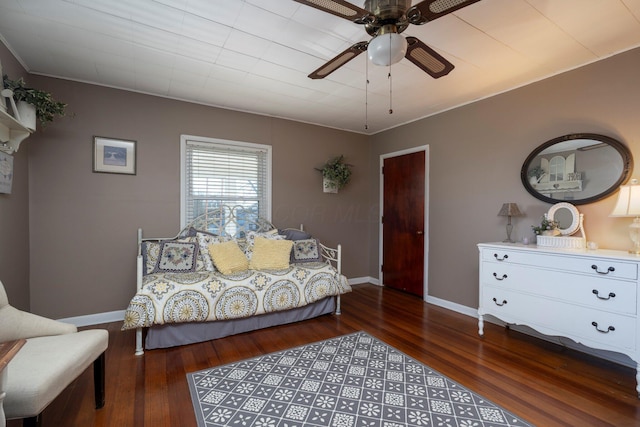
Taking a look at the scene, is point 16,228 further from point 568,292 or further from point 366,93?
point 568,292

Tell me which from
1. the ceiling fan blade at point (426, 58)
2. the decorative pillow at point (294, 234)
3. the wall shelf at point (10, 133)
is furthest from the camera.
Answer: the decorative pillow at point (294, 234)

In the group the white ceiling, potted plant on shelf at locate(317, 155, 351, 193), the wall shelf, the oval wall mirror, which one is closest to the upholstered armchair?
the wall shelf

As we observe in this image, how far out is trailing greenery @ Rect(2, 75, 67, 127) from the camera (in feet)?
7.04

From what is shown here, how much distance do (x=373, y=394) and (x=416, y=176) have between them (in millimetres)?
2994

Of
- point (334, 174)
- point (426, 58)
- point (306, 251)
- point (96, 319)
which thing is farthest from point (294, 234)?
point (426, 58)

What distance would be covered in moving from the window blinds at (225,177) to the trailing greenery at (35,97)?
126 centimetres

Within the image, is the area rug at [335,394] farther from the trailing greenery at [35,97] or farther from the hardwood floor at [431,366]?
the trailing greenery at [35,97]

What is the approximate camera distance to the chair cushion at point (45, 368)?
1199 millimetres

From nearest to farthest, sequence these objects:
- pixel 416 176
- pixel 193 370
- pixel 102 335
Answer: pixel 102 335, pixel 193 370, pixel 416 176

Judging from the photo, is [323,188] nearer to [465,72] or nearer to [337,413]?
[465,72]

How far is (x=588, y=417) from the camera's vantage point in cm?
168

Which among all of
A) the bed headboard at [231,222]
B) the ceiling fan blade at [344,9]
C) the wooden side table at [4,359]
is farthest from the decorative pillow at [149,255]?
the ceiling fan blade at [344,9]

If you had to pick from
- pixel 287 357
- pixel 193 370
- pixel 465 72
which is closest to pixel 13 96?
pixel 193 370

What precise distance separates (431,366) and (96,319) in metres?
3.33
